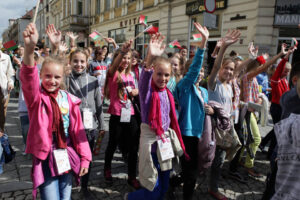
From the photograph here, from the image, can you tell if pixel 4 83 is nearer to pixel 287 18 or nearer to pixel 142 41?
pixel 287 18

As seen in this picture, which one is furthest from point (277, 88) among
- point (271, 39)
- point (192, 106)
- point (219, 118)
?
point (271, 39)

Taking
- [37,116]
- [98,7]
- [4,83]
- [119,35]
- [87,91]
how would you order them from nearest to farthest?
[37,116], [87,91], [4,83], [119,35], [98,7]

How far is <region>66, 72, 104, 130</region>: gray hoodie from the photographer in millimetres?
2621

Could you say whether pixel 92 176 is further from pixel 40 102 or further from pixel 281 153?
pixel 281 153

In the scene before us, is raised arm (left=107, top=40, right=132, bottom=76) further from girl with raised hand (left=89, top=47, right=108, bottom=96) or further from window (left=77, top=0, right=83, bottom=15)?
window (left=77, top=0, right=83, bottom=15)

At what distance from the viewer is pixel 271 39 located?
9016 millimetres

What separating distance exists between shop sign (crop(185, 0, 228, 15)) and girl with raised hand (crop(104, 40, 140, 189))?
29.1 feet

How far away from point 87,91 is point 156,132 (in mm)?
1039

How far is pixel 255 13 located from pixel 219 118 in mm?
8151

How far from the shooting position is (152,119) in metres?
2.14

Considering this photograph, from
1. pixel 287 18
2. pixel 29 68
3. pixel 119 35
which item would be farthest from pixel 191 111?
pixel 119 35

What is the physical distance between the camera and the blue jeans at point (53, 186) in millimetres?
1784

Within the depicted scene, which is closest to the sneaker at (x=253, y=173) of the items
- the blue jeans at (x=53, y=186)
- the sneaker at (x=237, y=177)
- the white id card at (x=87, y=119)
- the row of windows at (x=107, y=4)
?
the sneaker at (x=237, y=177)

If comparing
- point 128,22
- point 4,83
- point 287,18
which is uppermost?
point 128,22
